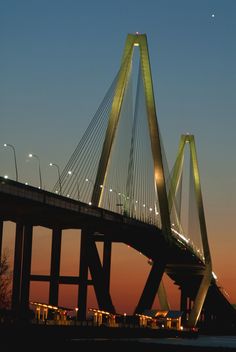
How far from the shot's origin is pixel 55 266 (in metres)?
90.0

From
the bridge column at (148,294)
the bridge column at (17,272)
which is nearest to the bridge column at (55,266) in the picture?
the bridge column at (17,272)

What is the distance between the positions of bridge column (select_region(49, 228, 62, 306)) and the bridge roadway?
0.98m

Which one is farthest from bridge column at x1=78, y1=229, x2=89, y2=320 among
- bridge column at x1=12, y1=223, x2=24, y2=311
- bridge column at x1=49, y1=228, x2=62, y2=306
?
bridge column at x1=12, y1=223, x2=24, y2=311

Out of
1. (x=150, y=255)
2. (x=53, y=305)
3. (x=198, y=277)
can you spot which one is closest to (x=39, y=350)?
(x=53, y=305)

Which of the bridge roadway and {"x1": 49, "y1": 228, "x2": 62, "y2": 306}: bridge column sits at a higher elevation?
the bridge roadway

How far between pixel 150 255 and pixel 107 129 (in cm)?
2735

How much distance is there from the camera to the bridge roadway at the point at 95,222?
73438 mm

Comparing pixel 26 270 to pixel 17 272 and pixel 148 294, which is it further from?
→ pixel 148 294

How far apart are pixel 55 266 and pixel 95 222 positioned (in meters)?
4.87

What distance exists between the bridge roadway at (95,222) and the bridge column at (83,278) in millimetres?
1124

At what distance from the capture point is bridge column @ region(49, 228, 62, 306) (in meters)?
89.6

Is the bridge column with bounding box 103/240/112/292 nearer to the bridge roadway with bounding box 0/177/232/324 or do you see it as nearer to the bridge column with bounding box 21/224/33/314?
the bridge roadway with bounding box 0/177/232/324

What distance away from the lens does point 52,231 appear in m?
91.2

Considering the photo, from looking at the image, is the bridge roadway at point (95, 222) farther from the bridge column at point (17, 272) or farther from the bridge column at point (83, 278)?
the bridge column at point (17, 272)
